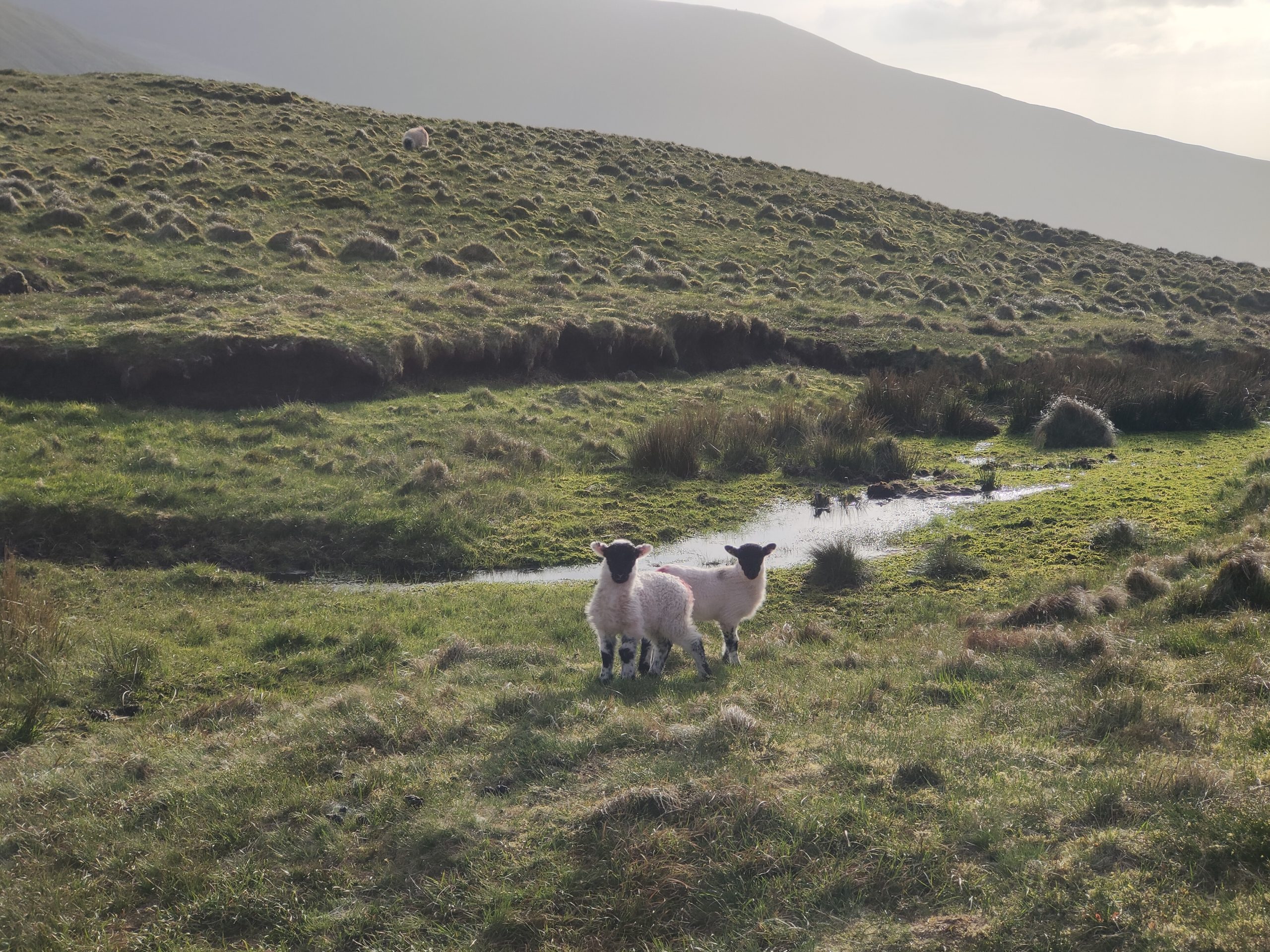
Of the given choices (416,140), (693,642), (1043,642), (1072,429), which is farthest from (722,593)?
(416,140)

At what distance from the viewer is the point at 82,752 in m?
8.30

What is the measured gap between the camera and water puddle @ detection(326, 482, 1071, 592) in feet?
49.5

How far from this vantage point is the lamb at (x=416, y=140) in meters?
48.4

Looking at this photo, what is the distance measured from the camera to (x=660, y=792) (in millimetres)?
6270

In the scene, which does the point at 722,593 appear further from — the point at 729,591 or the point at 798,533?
the point at 798,533

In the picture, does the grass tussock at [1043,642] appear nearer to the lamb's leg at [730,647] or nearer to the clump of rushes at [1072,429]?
the lamb's leg at [730,647]

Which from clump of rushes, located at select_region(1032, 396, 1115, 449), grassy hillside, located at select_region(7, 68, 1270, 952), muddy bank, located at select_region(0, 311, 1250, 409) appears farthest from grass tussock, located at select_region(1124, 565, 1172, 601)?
muddy bank, located at select_region(0, 311, 1250, 409)

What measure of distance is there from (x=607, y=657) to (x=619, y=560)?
1084 mm

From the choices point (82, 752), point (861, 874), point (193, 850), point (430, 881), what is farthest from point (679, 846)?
point (82, 752)

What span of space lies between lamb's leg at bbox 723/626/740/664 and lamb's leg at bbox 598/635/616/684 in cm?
175

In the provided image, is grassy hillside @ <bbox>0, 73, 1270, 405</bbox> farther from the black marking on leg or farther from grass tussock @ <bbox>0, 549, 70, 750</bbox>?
the black marking on leg

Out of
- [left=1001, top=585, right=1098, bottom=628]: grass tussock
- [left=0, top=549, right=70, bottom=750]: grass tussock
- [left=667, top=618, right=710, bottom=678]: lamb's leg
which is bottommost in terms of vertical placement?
[left=0, top=549, right=70, bottom=750]: grass tussock

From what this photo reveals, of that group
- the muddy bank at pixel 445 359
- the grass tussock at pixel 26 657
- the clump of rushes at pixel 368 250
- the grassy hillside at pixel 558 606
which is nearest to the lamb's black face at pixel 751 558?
the grassy hillside at pixel 558 606

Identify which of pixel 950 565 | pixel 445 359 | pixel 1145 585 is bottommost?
pixel 950 565
